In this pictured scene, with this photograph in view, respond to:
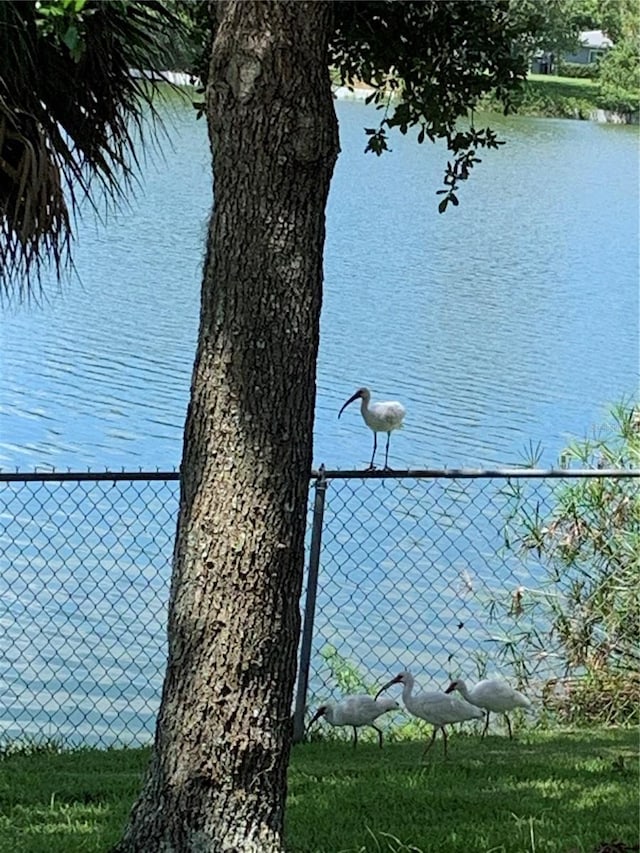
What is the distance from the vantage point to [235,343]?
313cm

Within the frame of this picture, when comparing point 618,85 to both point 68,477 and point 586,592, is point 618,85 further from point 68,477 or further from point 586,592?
point 68,477

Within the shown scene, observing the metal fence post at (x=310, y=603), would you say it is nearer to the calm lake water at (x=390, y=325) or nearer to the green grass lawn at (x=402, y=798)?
the green grass lawn at (x=402, y=798)

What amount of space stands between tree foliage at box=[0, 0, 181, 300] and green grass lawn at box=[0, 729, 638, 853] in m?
1.85

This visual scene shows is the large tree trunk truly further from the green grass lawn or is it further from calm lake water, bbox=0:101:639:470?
calm lake water, bbox=0:101:639:470

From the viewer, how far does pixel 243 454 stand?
3125 mm

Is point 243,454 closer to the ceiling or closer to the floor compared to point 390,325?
closer to the ceiling

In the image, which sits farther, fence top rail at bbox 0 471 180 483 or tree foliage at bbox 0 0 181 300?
fence top rail at bbox 0 471 180 483

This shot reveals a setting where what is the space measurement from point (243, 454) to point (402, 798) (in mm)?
1718

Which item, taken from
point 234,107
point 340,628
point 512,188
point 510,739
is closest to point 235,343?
point 234,107

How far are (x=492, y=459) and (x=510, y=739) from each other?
4581 millimetres

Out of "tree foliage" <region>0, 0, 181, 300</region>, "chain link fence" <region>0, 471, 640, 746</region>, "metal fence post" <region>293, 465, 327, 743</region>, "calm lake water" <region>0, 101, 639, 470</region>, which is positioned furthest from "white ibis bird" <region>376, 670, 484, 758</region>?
"calm lake water" <region>0, 101, 639, 470</region>

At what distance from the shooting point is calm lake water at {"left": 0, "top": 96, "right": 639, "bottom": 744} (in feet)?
24.6

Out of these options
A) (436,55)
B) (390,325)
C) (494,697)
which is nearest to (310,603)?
(494,697)

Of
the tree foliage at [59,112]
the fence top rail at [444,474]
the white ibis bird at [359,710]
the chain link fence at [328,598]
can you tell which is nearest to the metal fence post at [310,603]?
the fence top rail at [444,474]
